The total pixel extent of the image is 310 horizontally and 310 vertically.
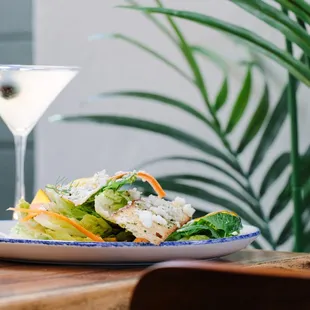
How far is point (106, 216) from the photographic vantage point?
865mm

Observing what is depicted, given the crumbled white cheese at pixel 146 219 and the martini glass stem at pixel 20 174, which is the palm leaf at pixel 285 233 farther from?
the crumbled white cheese at pixel 146 219

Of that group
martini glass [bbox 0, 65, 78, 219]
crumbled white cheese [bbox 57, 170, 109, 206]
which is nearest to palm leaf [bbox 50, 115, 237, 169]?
martini glass [bbox 0, 65, 78, 219]

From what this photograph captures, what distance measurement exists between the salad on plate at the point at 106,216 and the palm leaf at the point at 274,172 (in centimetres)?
90

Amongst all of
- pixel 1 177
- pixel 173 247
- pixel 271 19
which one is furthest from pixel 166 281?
pixel 1 177

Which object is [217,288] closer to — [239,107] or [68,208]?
[68,208]

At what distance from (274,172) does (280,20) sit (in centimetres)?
53

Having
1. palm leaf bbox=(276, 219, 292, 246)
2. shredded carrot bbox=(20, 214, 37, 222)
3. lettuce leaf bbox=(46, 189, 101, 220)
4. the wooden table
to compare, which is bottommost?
palm leaf bbox=(276, 219, 292, 246)

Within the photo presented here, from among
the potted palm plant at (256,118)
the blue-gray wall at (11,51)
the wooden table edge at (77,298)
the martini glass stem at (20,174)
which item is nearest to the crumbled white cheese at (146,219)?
the wooden table edge at (77,298)

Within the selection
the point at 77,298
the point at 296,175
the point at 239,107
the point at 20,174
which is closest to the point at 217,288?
the point at 77,298

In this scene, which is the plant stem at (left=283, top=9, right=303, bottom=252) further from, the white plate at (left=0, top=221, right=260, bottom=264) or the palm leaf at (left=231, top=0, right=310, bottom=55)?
the white plate at (left=0, top=221, right=260, bottom=264)

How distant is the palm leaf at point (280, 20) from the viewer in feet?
4.49

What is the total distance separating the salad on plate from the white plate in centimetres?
2

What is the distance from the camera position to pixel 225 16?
240 cm

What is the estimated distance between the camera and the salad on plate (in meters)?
→ 0.86
